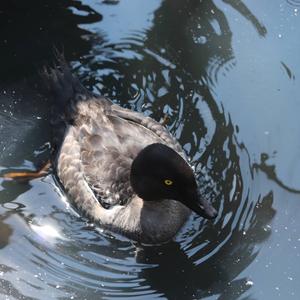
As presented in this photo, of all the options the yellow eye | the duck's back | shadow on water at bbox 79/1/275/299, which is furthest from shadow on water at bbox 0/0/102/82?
the yellow eye

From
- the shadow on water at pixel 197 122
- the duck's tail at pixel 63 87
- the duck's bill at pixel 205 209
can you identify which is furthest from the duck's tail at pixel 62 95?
the duck's bill at pixel 205 209

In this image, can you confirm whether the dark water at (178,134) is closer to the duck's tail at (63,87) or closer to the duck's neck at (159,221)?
the duck's neck at (159,221)

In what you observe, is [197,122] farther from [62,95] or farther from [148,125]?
[62,95]

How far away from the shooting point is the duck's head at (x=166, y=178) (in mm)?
5570

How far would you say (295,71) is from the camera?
713 centimetres

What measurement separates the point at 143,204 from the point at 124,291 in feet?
2.30

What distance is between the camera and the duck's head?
5.57 meters

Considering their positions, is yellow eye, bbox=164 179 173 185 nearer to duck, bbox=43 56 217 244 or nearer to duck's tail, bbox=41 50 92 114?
duck, bbox=43 56 217 244

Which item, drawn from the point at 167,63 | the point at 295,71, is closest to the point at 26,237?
the point at 167,63

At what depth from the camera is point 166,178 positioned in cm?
569

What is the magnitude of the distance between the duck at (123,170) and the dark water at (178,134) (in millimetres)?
130

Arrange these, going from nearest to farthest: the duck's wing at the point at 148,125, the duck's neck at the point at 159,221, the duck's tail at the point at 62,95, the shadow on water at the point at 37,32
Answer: the duck's neck at the point at 159,221 < the duck's wing at the point at 148,125 < the duck's tail at the point at 62,95 < the shadow on water at the point at 37,32

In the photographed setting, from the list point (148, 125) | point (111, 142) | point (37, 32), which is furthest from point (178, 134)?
point (37, 32)

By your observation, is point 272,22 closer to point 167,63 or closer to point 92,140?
point 167,63
